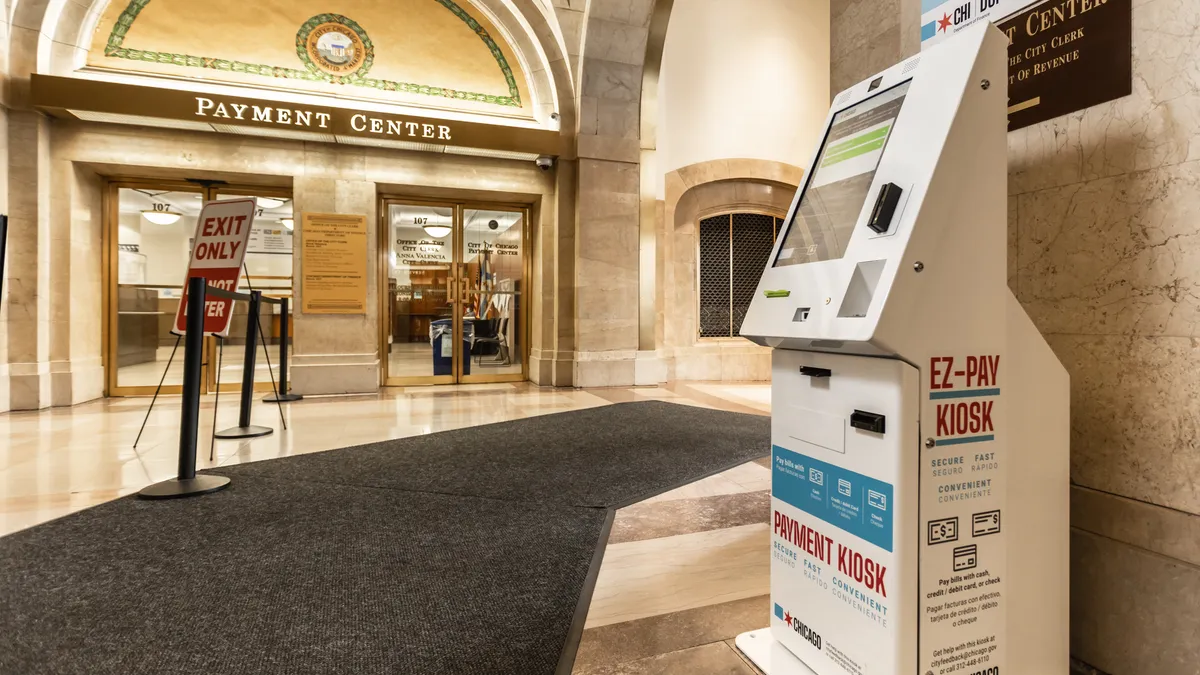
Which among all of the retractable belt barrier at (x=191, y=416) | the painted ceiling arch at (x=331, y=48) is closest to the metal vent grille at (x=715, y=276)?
the painted ceiling arch at (x=331, y=48)

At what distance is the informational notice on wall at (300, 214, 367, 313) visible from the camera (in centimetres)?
620

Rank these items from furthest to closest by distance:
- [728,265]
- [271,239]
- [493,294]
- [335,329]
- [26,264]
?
[728,265], [493,294], [271,239], [335,329], [26,264]

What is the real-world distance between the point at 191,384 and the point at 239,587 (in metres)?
1.34

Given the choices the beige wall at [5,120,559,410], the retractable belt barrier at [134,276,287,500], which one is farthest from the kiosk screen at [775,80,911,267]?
the beige wall at [5,120,559,410]

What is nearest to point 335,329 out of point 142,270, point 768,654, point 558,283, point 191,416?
point 142,270

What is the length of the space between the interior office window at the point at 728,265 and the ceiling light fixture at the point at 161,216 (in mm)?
6275

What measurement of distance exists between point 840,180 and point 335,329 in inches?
239

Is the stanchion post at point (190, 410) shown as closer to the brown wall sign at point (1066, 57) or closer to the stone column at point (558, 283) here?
the brown wall sign at point (1066, 57)

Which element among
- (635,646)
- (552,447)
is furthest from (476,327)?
(635,646)

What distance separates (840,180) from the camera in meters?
1.25

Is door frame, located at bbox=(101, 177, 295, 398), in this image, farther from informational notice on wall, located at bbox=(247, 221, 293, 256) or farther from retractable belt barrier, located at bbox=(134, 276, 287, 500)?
retractable belt barrier, located at bbox=(134, 276, 287, 500)

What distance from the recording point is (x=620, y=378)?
23.0ft

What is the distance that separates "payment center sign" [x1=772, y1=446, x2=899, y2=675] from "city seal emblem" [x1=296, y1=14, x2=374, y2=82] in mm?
6821

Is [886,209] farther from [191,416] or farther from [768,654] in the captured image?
[191,416]
